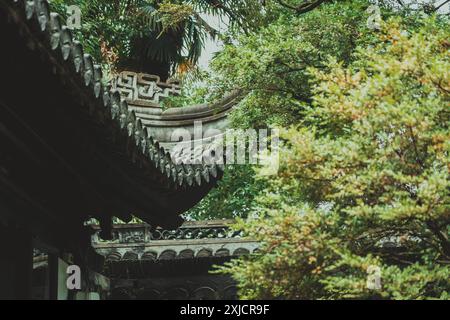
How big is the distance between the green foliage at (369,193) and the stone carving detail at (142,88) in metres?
5.70

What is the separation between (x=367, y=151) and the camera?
21.7ft

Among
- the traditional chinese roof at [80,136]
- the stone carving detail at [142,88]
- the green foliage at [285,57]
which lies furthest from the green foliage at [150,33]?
the traditional chinese roof at [80,136]

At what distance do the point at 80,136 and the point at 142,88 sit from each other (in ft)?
21.4

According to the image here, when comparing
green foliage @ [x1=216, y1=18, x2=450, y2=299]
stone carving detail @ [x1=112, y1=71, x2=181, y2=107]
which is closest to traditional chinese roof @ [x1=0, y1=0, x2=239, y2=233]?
green foliage @ [x1=216, y1=18, x2=450, y2=299]

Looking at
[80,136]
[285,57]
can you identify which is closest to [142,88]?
[285,57]

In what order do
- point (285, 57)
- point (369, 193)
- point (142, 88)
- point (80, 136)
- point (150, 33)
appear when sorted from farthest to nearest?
point (150, 33) → point (142, 88) → point (285, 57) → point (369, 193) → point (80, 136)

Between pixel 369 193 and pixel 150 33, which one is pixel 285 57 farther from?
pixel 150 33

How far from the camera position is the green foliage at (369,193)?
20.8 ft

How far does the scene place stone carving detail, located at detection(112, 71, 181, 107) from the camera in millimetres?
12328

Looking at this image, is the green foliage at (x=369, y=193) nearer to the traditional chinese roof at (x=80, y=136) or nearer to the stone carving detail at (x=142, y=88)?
the traditional chinese roof at (x=80, y=136)

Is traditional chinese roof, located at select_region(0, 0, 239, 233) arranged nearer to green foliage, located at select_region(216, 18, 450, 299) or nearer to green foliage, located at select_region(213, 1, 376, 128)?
green foliage, located at select_region(216, 18, 450, 299)

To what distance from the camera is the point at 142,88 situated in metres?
12.6

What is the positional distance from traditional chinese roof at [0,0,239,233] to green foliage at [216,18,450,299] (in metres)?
0.94
